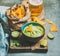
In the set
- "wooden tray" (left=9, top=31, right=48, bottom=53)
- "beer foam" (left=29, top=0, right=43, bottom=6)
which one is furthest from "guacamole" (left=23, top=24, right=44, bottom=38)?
"beer foam" (left=29, top=0, right=43, bottom=6)

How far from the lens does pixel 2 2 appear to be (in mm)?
2051

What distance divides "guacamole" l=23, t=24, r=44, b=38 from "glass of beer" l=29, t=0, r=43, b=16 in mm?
180

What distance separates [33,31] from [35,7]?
24cm

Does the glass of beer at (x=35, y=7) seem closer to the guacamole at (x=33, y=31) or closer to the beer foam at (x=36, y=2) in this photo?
the beer foam at (x=36, y=2)

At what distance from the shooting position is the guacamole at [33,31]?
1.71 metres

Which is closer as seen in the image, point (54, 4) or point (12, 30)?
point (12, 30)

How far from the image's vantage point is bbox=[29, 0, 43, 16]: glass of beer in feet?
6.18

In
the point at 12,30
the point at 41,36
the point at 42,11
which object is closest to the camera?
the point at 41,36

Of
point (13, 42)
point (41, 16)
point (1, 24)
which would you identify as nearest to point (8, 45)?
point (13, 42)

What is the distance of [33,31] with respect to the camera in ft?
5.69

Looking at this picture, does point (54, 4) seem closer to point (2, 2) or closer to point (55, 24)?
point (55, 24)

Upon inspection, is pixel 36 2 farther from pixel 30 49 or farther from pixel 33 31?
pixel 30 49

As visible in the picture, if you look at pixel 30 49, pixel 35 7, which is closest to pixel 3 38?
pixel 30 49

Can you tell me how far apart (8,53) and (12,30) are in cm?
18
